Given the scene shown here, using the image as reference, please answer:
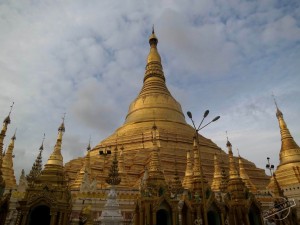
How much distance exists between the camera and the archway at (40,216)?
1542 cm

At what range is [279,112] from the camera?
3403 centimetres

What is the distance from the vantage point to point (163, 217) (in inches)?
613

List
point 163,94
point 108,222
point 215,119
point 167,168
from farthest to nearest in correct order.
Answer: point 163,94 → point 167,168 → point 108,222 → point 215,119

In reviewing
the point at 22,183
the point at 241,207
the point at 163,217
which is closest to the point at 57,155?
the point at 22,183

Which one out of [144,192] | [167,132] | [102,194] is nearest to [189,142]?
[167,132]

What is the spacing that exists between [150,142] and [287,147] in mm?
16379

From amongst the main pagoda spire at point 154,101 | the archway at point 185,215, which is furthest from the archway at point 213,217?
the main pagoda spire at point 154,101

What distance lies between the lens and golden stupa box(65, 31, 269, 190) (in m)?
29.7

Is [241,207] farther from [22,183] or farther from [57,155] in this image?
[22,183]

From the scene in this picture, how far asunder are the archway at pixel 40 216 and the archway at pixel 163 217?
654 cm

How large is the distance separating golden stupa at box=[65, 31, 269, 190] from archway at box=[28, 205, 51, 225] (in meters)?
6.79

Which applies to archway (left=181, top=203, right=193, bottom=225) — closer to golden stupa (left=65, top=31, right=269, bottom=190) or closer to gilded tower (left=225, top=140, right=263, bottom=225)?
gilded tower (left=225, top=140, right=263, bottom=225)

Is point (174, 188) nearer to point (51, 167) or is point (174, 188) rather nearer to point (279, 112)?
point (51, 167)

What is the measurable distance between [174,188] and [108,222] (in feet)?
27.3
